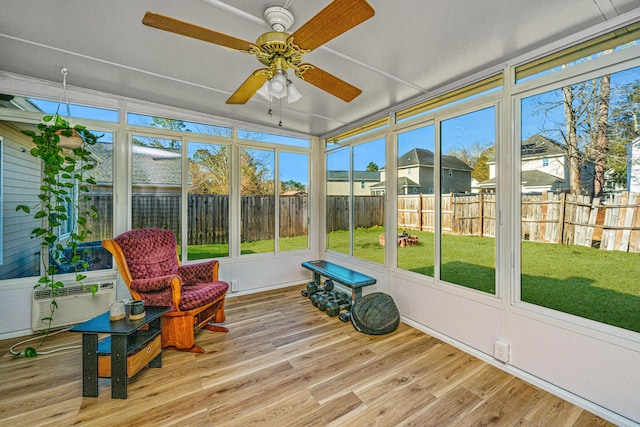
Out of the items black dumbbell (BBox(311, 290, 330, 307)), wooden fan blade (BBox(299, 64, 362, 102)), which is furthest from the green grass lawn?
wooden fan blade (BBox(299, 64, 362, 102))

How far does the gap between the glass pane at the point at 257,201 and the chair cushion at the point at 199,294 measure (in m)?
1.20

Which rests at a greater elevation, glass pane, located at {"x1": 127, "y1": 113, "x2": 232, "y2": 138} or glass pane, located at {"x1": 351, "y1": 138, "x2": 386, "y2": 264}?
glass pane, located at {"x1": 127, "y1": 113, "x2": 232, "y2": 138}

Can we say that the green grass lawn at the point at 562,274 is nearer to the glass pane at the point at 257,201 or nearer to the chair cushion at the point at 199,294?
the chair cushion at the point at 199,294

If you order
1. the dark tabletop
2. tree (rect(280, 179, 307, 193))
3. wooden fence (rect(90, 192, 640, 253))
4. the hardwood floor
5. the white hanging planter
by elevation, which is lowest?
the hardwood floor

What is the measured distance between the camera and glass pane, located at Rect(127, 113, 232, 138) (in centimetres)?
331

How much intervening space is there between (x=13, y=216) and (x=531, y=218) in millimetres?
4908

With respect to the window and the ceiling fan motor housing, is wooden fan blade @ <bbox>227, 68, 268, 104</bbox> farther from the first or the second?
the window

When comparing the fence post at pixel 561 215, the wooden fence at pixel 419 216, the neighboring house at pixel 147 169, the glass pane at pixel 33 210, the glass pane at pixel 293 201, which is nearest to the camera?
the wooden fence at pixel 419 216

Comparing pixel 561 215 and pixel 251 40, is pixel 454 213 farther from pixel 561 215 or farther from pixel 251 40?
pixel 251 40

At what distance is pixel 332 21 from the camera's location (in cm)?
128

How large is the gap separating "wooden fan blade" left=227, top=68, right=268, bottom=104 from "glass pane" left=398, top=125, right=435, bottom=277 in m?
1.96

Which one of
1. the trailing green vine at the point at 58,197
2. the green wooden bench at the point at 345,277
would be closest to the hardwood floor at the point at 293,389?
the green wooden bench at the point at 345,277

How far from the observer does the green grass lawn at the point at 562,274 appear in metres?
1.78

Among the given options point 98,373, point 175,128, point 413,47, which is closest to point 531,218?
point 413,47
